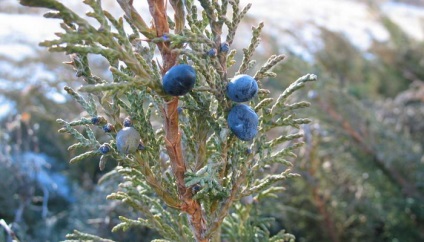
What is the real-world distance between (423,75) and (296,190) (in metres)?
1.87

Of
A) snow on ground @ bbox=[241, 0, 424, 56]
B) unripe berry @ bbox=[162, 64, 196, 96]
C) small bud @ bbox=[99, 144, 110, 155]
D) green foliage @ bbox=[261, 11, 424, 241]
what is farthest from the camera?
snow on ground @ bbox=[241, 0, 424, 56]

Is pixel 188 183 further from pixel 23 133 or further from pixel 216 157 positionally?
pixel 23 133

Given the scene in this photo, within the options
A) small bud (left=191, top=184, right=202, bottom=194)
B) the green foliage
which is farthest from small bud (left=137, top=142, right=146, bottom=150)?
the green foliage

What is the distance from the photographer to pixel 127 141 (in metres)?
0.79

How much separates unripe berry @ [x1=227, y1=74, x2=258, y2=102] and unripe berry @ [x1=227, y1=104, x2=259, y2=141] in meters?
0.03

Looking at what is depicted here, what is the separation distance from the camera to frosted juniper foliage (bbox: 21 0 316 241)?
29.7 inches

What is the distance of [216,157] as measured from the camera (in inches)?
33.7

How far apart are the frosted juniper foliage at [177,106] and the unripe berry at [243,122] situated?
5cm

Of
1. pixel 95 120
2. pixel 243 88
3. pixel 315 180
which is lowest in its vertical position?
pixel 315 180

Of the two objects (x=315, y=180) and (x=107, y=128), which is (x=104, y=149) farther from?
(x=315, y=180)

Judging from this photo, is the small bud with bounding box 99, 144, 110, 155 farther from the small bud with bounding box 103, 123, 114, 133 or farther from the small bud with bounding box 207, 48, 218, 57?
the small bud with bounding box 207, 48, 218, 57

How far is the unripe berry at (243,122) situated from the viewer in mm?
775

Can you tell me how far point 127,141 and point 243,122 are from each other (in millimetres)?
195

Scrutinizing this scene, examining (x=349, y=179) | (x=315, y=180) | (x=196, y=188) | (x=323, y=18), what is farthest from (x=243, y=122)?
(x=323, y=18)
